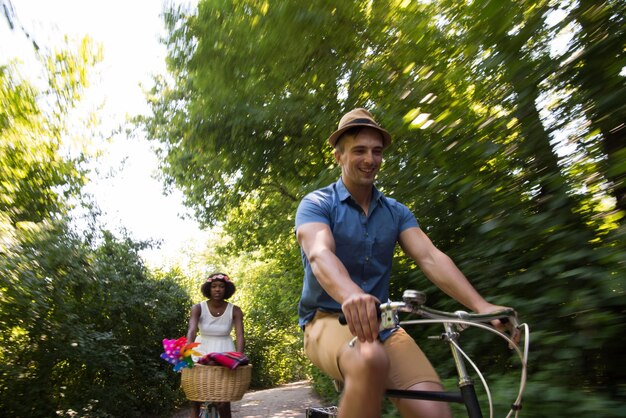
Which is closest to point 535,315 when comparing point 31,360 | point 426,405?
point 426,405

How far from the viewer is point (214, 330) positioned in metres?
5.84

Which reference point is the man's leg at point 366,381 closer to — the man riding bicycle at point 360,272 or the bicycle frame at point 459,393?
the man riding bicycle at point 360,272

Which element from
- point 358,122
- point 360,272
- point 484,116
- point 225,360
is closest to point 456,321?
point 360,272

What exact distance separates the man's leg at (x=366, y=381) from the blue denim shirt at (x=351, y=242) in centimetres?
66

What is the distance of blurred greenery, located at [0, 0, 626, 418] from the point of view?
2682 mm

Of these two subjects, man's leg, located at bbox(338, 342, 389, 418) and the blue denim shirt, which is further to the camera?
the blue denim shirt

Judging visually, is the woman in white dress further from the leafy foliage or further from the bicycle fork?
the bicycle fork

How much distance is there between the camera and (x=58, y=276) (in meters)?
8.31

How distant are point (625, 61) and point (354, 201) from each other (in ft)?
4.71

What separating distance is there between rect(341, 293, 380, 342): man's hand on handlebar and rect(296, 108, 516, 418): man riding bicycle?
0.26 feet

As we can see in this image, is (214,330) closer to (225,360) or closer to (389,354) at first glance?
(225,360)

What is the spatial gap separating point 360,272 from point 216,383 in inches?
93.9

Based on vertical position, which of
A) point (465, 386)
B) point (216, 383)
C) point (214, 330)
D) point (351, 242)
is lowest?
point (465, 386)

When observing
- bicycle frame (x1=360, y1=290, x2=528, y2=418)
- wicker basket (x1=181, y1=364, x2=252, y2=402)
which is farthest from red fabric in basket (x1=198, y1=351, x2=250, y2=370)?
bicycle frame (x1=360, y1=290, x2=528, y2=418)
